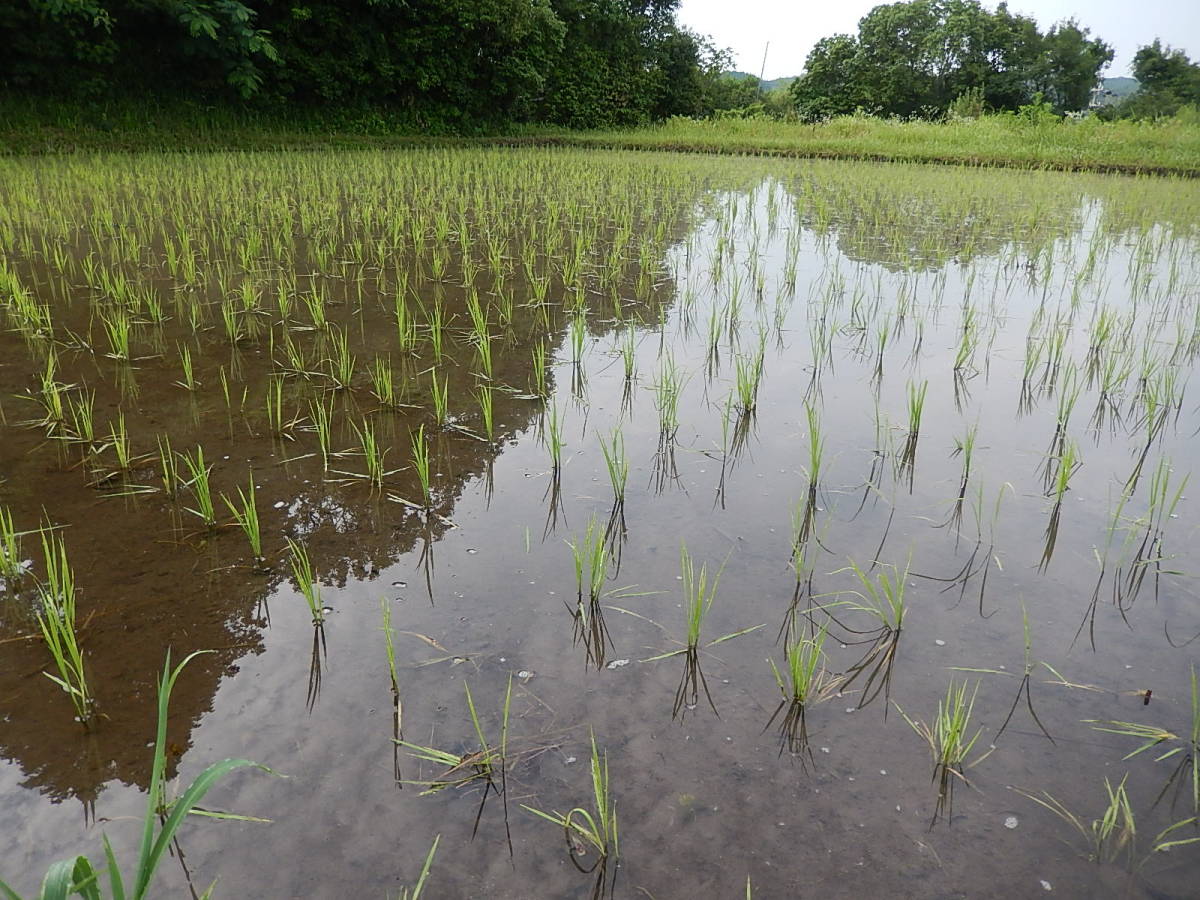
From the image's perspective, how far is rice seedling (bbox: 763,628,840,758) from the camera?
4.14ft

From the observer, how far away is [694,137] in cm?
1557

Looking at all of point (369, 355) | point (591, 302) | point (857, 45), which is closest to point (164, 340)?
point (369, 355)

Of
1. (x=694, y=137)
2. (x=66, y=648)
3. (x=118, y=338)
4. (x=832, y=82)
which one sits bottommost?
(x=66, y=648)

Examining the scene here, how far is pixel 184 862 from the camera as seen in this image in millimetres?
1023

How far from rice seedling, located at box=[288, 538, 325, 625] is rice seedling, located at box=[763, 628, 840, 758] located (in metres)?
0.86

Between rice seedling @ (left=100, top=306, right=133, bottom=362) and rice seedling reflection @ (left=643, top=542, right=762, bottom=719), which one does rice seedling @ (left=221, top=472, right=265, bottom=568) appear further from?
rice seedling @ (left=100, top=306, right=133, bottom=362)

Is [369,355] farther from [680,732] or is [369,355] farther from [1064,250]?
[1064,250]

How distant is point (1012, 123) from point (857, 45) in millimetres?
19388

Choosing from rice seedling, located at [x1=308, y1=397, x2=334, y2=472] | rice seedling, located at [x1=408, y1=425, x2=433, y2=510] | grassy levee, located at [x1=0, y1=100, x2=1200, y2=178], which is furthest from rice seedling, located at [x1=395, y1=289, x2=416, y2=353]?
grassy levee, located at [x1=0, y1=100, x2=1200, y2=178]

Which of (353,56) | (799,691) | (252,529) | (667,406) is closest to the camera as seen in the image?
(799,691)

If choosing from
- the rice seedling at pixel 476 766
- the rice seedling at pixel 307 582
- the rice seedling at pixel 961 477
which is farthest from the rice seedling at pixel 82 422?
the rice seedling at pixel 961 477

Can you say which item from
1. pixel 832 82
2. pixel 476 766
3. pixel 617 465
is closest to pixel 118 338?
pixel 617 465

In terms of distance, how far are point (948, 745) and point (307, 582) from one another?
1.21m

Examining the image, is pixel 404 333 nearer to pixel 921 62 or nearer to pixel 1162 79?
pixel 921 62
